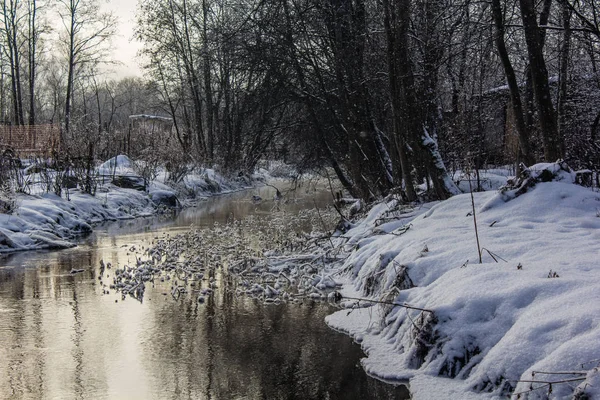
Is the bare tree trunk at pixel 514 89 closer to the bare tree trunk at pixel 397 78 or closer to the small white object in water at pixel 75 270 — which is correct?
the bare tree trunk at pixel 397 78

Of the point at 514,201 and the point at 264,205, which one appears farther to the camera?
the point at 264,205

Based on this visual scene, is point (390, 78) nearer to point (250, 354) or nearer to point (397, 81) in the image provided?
point (397, 81)

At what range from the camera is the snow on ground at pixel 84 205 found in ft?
42.7

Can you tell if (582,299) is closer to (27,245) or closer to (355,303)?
(355,303)

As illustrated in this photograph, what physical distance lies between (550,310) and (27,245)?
11430mm

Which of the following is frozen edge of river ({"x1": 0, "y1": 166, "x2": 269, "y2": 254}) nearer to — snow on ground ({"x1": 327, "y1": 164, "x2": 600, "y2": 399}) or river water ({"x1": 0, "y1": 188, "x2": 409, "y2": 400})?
river water ({"x1": 0, "y1": 188, "x2": 409, "y2": 400})

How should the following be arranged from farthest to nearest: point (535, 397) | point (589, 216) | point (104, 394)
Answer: point (589, 216) < point (104, 394) < point (535, 397)

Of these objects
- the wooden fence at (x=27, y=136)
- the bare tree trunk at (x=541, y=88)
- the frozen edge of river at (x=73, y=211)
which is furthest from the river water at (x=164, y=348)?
the wooden fence at (x=27, y=136)

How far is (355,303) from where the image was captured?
726cm

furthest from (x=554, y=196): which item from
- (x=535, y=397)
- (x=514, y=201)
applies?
(x=535, y=397)

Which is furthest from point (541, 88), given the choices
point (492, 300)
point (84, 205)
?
point (84, 205)

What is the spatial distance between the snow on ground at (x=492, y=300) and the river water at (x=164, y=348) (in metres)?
0.43

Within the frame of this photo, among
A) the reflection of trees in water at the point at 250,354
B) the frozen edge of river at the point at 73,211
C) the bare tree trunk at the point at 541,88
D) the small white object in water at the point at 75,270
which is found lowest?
the reflection of trees in water at the point at 250,354

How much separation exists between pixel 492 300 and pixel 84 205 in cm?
1540
